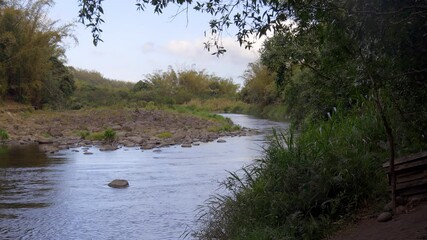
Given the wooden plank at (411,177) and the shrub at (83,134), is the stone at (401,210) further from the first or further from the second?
the shrub at (83,134)

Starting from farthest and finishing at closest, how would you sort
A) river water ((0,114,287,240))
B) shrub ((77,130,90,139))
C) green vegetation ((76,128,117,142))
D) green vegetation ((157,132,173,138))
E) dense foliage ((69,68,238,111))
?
dense foliage ((69,68,238,111)), green vegetation ((157,132,173,138)), shrub ((77,130,90,139)), green vegetation ((76,128,117,142)), river water ((0,114,287,240))

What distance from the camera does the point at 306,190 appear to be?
6.35m

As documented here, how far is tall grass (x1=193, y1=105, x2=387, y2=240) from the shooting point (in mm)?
6141

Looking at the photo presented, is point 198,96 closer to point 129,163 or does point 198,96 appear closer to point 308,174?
point 129,163

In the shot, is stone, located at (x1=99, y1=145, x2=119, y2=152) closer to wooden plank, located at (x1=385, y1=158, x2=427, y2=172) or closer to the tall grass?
the tall grass

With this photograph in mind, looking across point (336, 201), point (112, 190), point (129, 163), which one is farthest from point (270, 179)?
point (129, 163)

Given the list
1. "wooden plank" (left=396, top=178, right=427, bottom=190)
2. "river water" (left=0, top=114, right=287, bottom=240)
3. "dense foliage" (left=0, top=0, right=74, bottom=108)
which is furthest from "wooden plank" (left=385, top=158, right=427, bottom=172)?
"dense foliage" (left=0, top=0, right=74, bottom=108)

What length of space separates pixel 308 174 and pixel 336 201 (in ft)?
1.96

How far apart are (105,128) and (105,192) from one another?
1776cm

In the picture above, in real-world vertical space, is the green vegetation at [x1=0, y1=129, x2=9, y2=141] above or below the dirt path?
above

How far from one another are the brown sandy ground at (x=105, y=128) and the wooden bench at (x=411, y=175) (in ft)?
57.0

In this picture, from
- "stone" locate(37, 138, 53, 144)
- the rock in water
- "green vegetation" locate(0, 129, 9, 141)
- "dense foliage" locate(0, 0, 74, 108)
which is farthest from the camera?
"dense foliage" locate(0, 0, 74, 108)

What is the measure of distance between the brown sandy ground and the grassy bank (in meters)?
15.2

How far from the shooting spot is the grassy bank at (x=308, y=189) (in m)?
6.14
